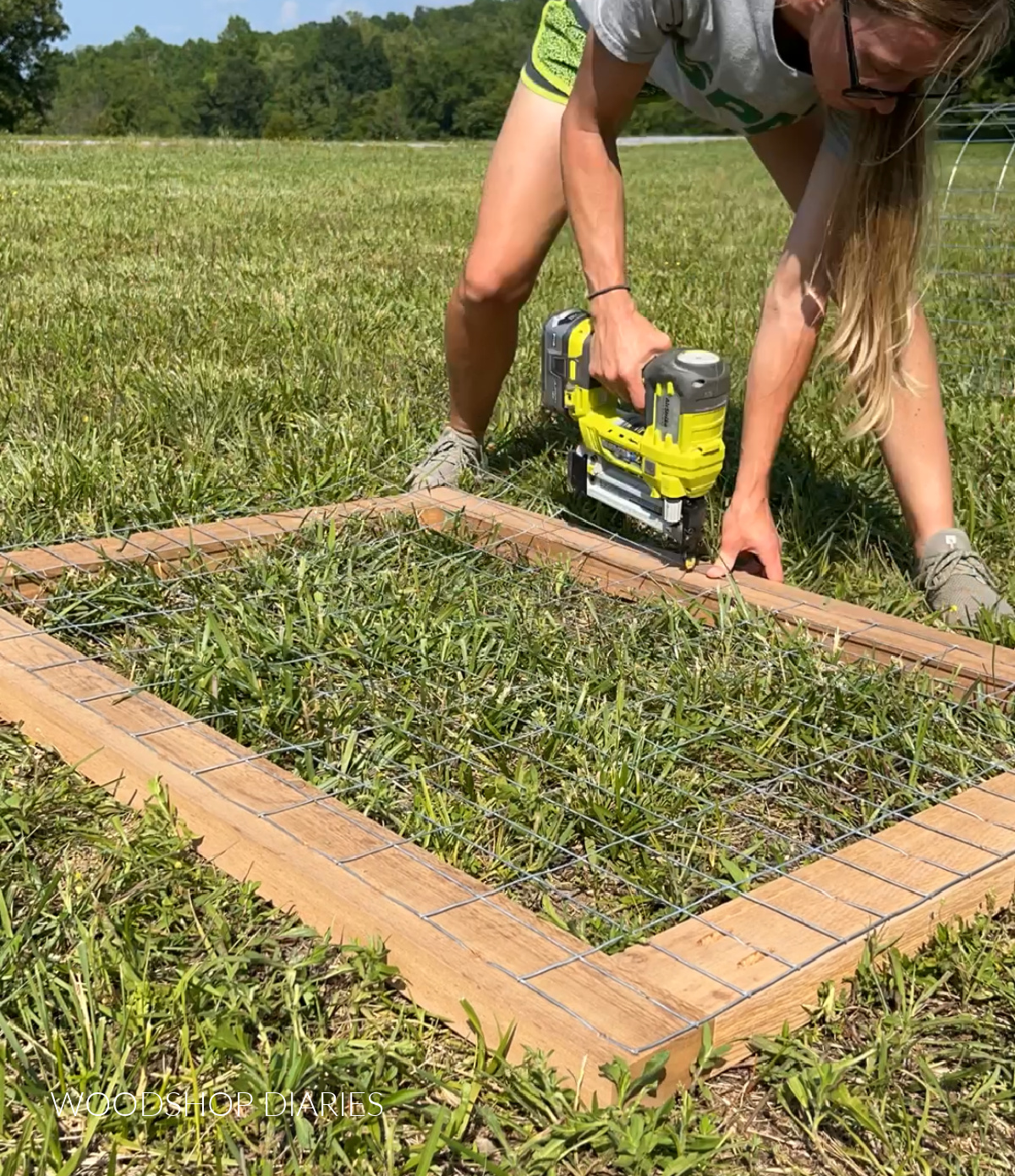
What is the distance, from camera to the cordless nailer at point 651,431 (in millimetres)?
2035

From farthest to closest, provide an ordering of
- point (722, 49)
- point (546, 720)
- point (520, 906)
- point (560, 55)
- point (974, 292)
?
point (974, 292), point (560, 55), point (722, 49), point (546, 720), point (520, 906)

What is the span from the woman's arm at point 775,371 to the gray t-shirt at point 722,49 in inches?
4.8

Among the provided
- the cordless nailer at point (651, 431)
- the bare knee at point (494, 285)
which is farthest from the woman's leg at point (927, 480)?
the bare knee at point (494, 285)

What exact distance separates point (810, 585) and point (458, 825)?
42.4 inches

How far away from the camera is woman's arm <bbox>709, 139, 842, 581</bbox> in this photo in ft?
7.18

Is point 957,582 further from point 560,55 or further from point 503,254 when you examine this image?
point 560,55

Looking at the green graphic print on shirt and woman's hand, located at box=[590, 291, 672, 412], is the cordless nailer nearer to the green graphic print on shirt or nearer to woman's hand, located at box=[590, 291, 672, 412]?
woman's hand, located at box=[590, 291, 672, 412]

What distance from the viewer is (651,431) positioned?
83.5 inches

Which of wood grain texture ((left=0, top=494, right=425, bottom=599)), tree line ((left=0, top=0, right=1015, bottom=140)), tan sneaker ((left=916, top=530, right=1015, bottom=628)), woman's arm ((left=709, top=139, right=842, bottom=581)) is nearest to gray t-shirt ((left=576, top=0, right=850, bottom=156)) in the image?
woman's arm ((left=709, top=139, right=842, bottom=581))

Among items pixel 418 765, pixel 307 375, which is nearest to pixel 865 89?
pixel 418 765

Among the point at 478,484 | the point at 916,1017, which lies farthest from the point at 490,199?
the point at 916,1017

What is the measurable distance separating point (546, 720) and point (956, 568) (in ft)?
2.75

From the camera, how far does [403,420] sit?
302cm

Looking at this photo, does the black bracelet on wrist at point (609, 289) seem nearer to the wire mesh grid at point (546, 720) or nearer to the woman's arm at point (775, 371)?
the woman's arm at point (775, 371)
